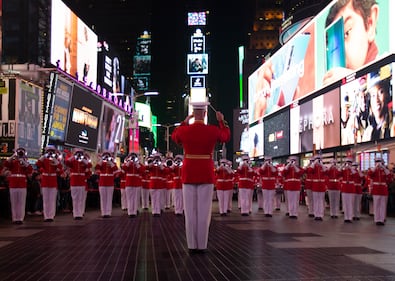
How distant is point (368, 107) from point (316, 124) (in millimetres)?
7842

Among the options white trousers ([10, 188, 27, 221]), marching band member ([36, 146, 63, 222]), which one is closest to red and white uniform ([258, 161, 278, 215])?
marching band member ([36, 146, 63, 222])

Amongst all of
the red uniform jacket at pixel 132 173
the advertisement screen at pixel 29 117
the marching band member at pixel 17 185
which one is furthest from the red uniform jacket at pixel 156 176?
the advertisement screen at pixel 29 117

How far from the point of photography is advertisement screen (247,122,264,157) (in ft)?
160

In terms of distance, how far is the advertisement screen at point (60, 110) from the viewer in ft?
99.1

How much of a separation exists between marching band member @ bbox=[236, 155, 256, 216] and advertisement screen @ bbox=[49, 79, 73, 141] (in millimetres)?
13058

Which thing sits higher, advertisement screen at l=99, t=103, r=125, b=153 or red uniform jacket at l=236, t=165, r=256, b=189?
advertisement screen at l=99, t=103, r=125, b=153

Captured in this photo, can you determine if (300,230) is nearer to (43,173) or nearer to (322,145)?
(43,173)

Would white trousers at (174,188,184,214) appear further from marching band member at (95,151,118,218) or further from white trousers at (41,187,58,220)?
white trousers at (41,187,58,220)

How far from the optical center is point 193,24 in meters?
116

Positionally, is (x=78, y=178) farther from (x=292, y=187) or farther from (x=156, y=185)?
(x=292, y=187)

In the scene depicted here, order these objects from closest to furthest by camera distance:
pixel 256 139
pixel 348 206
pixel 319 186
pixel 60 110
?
pixel 348 206 < pixel 319 186 < pixel 60 110 < pixel 256 139

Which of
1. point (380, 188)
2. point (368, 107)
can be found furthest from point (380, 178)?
point (368, 107)

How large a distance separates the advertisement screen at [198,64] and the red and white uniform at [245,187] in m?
82.2

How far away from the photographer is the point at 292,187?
61.7ft
